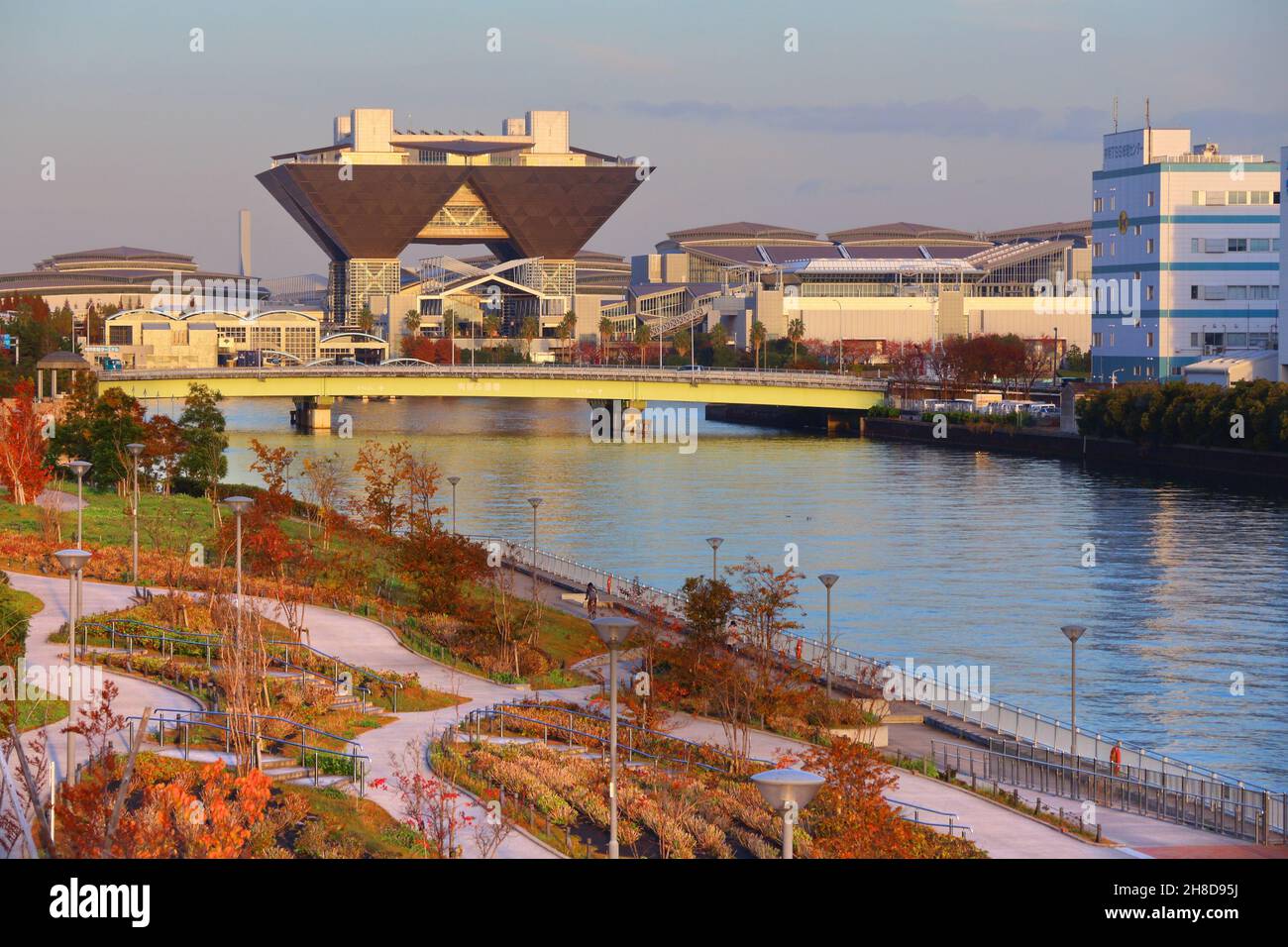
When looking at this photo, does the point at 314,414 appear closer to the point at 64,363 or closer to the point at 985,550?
the point at 64,363

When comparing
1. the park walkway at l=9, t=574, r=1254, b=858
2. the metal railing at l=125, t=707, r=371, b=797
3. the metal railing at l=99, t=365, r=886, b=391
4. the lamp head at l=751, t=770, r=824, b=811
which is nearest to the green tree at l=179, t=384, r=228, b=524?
the park walkway at l=9, t=574, r=1254, b=858

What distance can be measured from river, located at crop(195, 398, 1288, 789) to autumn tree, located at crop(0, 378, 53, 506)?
10.6 metres

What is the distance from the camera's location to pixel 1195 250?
7194 cm

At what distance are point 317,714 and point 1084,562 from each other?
23.3 meters

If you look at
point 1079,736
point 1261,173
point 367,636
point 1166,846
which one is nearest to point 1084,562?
point 1079,736

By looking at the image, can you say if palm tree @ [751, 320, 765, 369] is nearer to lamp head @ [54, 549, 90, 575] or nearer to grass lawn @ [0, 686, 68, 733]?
grass lawn @ [0, 686, 68, 733]

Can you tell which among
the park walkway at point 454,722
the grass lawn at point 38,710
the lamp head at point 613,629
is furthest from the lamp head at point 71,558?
the lamp head at point 613,629

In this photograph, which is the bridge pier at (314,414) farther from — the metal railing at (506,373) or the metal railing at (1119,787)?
the metal railing at (1119,787)

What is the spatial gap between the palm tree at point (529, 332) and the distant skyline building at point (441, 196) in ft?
16.2

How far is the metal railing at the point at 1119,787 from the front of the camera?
1666cm

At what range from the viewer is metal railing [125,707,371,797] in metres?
15.4

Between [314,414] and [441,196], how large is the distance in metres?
63.1

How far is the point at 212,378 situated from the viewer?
76375 millimetres
